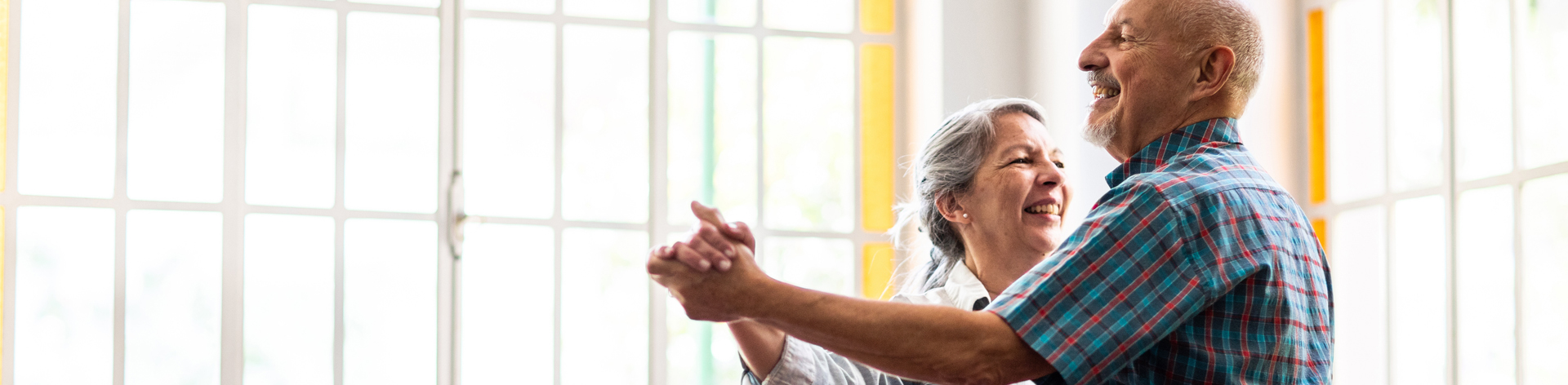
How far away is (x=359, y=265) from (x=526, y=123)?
58cm

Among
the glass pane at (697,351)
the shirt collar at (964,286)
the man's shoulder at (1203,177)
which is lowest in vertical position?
the glass pane at (697,351)

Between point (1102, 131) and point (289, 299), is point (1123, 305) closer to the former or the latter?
point (1102, 131)

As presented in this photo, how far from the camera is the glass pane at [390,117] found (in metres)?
3.50

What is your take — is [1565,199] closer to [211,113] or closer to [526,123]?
[526,123]

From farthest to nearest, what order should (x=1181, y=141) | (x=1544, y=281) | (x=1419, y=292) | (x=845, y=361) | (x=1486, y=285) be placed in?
(x=1419, y=292) → (x=1486, y=285) → (x=1544, y=281) → (x=845, y=361) → (x=1181, y=141)

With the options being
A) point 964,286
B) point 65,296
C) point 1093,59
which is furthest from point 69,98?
point 1093,59

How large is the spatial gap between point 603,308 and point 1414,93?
6.92ft

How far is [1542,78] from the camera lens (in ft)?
8.66

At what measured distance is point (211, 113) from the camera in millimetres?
3408

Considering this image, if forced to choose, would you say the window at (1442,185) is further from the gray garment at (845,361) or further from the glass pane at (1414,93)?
the gray garment at (845,361)

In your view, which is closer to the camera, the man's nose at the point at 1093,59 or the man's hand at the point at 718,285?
the man's hand at the point at 718,285

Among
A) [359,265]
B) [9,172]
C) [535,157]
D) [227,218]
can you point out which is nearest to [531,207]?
[535,157]

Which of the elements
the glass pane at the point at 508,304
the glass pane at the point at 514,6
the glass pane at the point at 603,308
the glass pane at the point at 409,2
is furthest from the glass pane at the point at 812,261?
the glass pane at the point at 409,2

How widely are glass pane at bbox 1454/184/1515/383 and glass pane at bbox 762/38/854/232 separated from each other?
1614 mm
